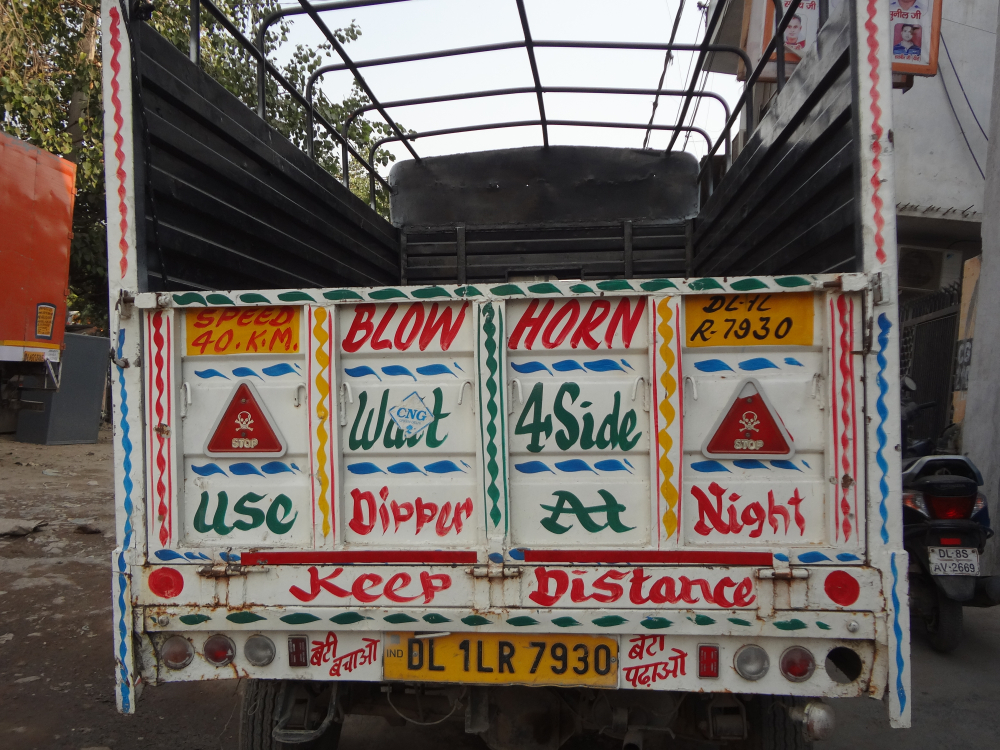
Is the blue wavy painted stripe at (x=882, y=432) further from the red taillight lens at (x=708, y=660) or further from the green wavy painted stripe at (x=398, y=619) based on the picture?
the green wavy painted stripe at (x=398, y=619)

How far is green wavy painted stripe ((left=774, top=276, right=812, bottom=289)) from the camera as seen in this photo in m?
1.94

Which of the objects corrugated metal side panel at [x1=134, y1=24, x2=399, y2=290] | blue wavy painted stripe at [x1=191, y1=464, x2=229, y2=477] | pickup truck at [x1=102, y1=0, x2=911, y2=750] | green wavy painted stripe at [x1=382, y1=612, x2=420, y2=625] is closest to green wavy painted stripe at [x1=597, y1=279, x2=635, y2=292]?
Answer: pickup truck at [x1=102, y1=0, x2=911, y2=750]

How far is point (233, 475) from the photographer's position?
211cm

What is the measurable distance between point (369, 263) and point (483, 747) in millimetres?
2501

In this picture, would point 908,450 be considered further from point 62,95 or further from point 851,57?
point 62,95

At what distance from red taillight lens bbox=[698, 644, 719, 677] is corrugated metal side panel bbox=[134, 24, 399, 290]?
1.83m

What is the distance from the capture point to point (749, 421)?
1.98 meters

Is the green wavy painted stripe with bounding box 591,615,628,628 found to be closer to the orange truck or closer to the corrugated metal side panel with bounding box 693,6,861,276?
the corrugated metal side panel with bounding box 693,6,861,276

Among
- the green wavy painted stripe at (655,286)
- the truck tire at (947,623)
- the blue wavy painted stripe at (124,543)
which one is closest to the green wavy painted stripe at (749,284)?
the green wavy painted stripe at (655,286)

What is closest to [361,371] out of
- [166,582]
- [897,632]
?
[166,582]

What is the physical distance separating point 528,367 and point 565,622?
26.7 inches

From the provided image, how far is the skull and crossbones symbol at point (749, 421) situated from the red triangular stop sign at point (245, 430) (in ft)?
4.08

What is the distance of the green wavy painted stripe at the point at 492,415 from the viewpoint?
2.02 meters

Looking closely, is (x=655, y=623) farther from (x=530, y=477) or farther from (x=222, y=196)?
(x=222, y=196)
